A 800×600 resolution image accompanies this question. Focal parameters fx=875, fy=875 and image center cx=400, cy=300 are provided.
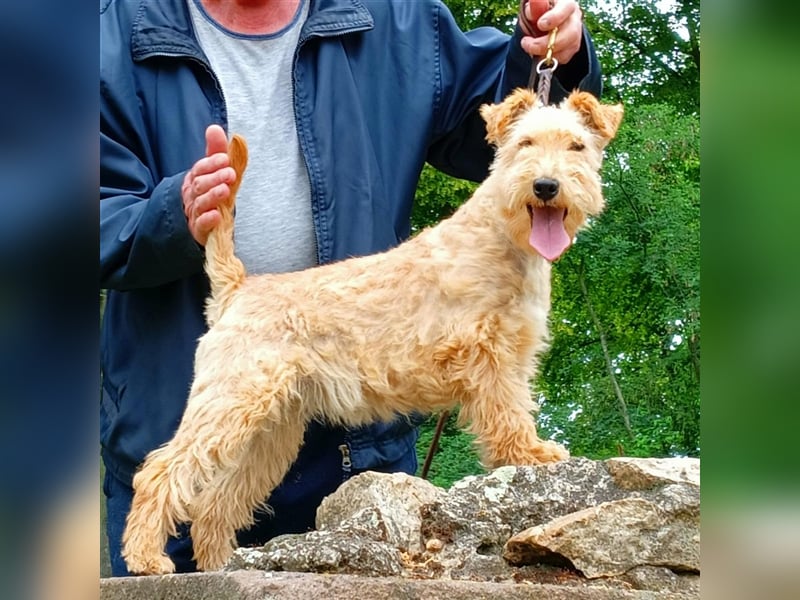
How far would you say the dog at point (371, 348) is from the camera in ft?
6.02

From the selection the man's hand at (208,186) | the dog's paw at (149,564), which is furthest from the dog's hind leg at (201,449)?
the man's hand at (208,186)

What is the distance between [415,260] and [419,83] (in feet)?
1.47

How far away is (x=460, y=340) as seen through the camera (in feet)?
6.11

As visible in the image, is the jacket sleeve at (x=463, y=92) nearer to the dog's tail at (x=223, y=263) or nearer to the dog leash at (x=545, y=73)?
the dog leash at (x=545, y=73)

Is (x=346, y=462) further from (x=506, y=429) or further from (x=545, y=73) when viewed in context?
(x=545, y=73)

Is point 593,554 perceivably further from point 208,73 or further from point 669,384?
point 208,73

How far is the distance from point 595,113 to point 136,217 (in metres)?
1.03

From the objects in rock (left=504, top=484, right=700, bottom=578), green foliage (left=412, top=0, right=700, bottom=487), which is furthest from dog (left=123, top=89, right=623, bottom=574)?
rock (left=504, top=484, right=700, bottom=578)

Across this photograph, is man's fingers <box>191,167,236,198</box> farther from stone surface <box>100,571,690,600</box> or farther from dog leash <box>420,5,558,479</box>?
stone surface <box>100,571,690,600</box>

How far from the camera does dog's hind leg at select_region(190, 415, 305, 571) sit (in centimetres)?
189

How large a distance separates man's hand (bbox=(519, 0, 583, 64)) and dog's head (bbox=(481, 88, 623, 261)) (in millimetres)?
127
